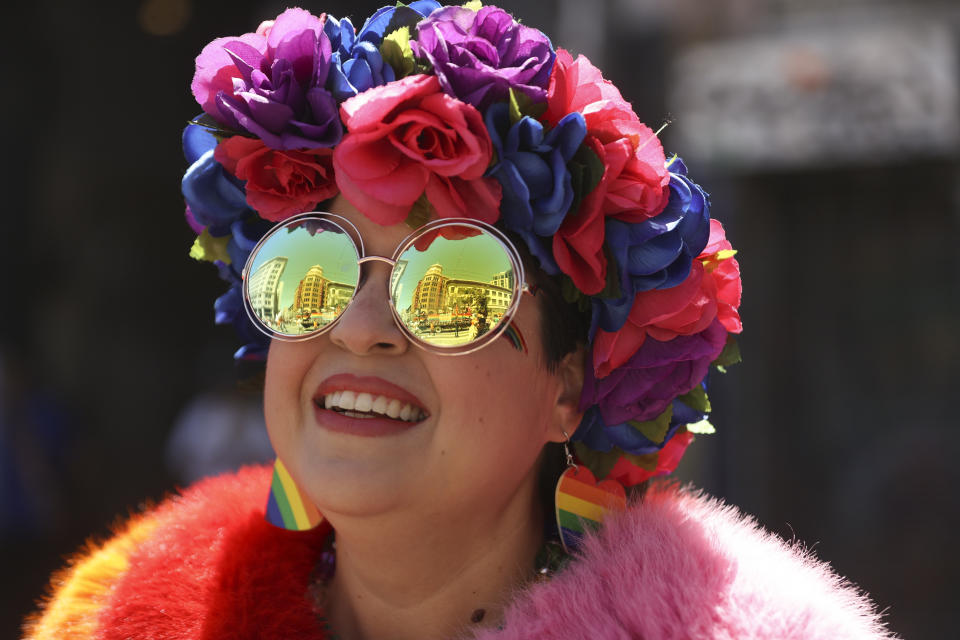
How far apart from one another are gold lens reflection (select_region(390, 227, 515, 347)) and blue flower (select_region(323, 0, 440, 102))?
311mm

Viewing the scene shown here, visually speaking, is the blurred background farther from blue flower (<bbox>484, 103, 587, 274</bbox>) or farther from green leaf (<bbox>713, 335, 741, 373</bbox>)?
blue flower (<bbox>484, 103, 587, 274</bbox>)

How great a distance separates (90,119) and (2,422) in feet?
11.0

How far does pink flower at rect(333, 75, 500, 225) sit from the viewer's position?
1536 mm

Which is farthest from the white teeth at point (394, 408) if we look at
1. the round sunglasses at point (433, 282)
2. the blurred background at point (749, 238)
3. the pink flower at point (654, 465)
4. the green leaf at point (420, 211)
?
the blurred background at point (749, 238)

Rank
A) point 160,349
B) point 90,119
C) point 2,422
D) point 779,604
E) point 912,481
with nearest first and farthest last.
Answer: point 779,604 → point 2,422 → point 912,481 → point 90,119 → point 160,349

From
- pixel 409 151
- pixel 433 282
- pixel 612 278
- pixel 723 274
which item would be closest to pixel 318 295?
pixel 433 282

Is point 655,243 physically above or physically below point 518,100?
below

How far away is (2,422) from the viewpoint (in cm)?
537

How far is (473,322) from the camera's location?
1.62m

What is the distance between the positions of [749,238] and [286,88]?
594cm

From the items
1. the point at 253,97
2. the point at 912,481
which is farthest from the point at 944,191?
the point at 253,97

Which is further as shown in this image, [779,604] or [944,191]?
[944,191]

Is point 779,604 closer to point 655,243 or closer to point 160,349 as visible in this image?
point 655,243

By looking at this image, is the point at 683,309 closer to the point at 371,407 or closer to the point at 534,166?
the point at 534,166
